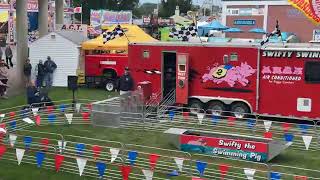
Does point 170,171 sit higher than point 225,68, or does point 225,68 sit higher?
point 225,68

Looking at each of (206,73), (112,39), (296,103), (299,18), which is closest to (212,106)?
(206,73)

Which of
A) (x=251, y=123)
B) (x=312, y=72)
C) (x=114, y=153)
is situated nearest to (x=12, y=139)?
(x=114, y=153)

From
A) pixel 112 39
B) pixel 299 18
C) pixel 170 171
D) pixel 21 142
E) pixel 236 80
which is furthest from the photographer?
pixel 299 18

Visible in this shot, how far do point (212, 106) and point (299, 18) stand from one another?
39314 millimetres

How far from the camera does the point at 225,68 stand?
61.6 feet

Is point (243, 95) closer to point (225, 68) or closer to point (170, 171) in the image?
point (225, 68)

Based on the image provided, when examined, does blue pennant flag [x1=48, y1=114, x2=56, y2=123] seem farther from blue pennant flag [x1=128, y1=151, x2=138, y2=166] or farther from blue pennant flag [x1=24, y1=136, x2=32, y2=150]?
blue pennant flag [x1=128, y1=151, x2=138, y2=166]

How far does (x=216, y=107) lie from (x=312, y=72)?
139 inches

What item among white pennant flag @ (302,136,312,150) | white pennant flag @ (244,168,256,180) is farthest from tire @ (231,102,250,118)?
white pennant flag @ (244,168,256,180)

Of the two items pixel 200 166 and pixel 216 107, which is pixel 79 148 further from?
pixel 216 107

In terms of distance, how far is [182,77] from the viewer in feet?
62.8

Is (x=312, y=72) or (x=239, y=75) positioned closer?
(x=312, y=72)

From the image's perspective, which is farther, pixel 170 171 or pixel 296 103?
pixel 296 103

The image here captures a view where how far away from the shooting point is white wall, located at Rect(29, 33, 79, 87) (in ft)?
85.4
